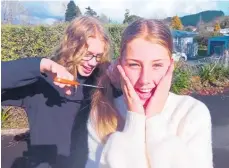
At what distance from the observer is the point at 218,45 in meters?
4.30

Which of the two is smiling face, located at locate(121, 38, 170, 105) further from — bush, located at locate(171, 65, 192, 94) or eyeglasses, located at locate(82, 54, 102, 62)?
bush, located at locate(171, 65, 192, 94)

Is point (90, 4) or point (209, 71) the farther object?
point (209, 71)

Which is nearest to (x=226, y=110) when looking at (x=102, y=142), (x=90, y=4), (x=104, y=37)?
(x=90, y=4)

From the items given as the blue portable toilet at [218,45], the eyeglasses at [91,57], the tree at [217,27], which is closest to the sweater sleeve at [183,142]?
the eyeglasses at [91,57]

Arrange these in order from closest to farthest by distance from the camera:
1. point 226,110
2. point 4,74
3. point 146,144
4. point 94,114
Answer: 1. point 146,144
2. point 94,114
3. point 4,74
4. point 226,110

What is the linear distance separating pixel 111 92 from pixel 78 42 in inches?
8.4

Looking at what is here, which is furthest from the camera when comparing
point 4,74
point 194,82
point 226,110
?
point 194,82

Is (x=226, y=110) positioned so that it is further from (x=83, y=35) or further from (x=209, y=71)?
(x=83, y=35)

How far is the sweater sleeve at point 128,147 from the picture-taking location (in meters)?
A: 0.64

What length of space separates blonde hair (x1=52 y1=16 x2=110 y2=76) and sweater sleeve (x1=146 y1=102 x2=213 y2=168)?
0.35 meters

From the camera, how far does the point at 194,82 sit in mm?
4289

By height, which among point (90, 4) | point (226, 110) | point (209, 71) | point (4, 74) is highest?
point (90, 4)

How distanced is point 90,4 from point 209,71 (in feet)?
10.9

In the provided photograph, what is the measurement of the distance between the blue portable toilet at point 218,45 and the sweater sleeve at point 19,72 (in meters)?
3.31
